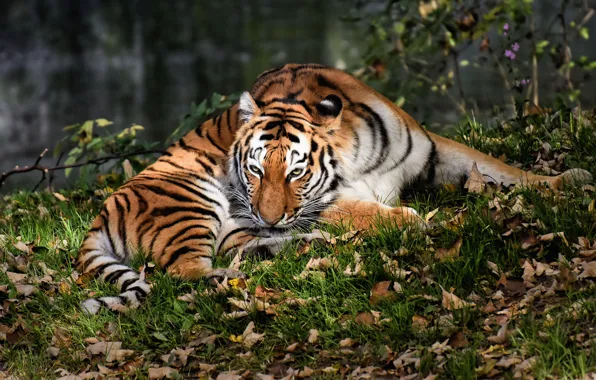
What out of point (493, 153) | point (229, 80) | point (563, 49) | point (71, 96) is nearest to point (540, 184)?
point (493, 153)

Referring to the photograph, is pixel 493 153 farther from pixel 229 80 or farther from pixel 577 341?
pixel 229 80

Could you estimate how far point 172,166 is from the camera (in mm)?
5496

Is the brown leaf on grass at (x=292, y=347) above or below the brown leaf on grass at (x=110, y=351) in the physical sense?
above

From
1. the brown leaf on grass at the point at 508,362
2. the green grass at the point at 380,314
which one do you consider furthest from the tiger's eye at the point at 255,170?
the brown leaf on grass at the point at 508,362

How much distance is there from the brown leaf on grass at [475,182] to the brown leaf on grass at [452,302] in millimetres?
1131

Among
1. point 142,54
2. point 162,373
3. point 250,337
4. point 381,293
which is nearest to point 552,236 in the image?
point 381,293

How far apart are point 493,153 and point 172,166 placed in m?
2.05

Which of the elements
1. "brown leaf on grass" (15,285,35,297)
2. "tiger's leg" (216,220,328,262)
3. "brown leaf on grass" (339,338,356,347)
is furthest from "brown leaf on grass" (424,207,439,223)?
"brown leaf on grass" (15,285,35,297)

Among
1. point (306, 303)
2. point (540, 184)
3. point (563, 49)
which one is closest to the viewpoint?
point (306, 303)

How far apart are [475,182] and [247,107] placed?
4.43 feet

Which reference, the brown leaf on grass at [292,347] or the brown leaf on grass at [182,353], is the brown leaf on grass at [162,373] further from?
the brown leaf on grass at [292,347]

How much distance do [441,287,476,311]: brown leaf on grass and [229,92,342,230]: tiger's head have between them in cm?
116

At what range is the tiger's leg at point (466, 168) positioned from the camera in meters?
5.03

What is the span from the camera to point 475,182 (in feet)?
16.5
